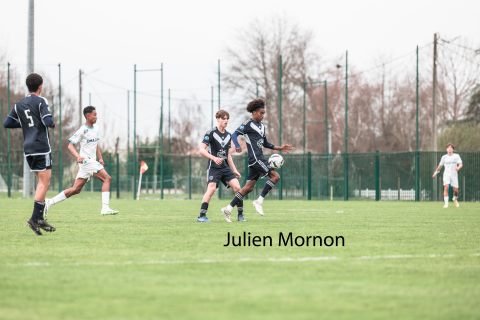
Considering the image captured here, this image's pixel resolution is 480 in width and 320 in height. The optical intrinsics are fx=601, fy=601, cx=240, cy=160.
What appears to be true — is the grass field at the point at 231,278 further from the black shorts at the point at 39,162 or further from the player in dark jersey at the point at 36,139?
the black shorts at the point at 39,162

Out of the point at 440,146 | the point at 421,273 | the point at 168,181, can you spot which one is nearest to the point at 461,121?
the point at 440,146

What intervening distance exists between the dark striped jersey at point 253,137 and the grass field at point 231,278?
3674 mm

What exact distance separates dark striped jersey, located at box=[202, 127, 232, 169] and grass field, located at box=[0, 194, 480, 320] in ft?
9.59

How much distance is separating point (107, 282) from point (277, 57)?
3904 cm

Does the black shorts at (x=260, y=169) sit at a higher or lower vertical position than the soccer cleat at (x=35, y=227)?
higher

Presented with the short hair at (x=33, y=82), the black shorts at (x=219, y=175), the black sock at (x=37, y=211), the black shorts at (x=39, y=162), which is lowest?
the black sock at (x=37, y=211)

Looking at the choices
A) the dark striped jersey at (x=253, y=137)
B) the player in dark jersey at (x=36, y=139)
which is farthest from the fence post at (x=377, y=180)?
the player in dark jersey at (x=36, y=139)

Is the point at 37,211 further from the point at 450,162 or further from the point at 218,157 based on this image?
the point at 450,162

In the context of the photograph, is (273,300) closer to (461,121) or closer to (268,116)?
(268,116)

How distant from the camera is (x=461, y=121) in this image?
4162 centimetres

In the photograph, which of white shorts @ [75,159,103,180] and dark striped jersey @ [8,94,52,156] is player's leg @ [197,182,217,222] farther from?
dark striped jersey @ [8,94,52,156]

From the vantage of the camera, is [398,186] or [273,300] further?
[398,186]

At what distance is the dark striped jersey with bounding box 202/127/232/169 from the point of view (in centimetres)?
1048

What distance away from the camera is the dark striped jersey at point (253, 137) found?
11.2 meters
